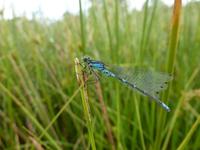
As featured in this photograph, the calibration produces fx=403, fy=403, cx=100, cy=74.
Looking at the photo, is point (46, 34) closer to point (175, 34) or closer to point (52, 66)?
point (52, 66)

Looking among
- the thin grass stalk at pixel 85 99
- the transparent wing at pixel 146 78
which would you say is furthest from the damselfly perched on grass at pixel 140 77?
the thin grass stalk at pixel 85 99

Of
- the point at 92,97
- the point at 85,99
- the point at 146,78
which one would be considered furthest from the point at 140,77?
the point at 92,97

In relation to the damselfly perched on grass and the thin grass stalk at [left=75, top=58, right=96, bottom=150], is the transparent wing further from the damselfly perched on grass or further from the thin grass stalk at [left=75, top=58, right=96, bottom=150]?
the thin grass stalk at [left=75, top=58, right=96, bottom=150]

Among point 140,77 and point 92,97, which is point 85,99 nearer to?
point 140,77

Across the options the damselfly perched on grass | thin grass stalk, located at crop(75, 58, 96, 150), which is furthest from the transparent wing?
thin grass stalk, located at crop(75, 58, 96, 150)

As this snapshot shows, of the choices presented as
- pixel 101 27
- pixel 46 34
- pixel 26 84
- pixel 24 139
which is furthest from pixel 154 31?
pixel 24 139

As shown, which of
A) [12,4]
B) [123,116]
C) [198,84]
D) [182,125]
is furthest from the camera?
[12,4]
